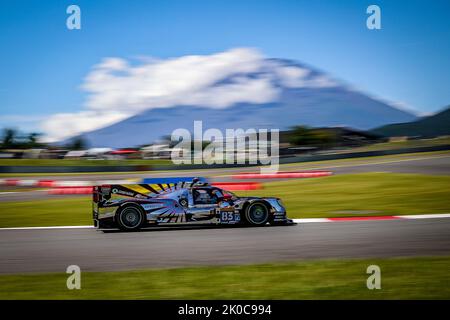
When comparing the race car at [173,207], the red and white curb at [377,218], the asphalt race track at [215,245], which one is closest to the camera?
the asphalt race track at [215,245]

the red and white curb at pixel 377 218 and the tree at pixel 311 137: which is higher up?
the tree at pixel 311 137

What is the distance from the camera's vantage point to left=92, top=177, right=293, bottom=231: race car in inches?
462

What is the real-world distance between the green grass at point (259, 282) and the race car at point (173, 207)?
406 centimetres

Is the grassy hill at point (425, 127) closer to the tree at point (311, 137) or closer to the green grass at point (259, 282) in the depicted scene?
the tree at point (311, 137)

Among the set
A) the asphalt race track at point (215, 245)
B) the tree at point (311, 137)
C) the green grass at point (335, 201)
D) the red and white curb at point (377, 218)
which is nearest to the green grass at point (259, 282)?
the asphalt race track at point (215, 245)

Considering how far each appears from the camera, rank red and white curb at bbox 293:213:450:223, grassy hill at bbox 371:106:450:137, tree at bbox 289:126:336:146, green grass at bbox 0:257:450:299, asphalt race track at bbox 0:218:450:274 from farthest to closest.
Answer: grassy hill at bbox 371:106:450:137 → tree at bbox 289:126:336:146 → red and white curb at bbox 293:213:450:223 → asphalt race track at bbox 0:218:450:274 → green grass at bbox 0:257:450:299

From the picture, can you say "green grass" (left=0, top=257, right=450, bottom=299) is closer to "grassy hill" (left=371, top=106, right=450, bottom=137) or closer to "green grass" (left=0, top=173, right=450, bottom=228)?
"green grass" (left=0, top=173, right=450, bottom=228)

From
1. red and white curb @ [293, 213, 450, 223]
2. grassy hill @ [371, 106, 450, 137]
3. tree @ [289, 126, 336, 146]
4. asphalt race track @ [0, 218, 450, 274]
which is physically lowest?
asphalt race track @ [0, 218, 450, 274]

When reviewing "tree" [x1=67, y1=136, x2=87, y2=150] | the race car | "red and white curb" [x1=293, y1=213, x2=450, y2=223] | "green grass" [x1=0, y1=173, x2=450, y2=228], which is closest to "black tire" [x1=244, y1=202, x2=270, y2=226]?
the race car

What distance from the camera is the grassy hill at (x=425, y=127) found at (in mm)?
102856

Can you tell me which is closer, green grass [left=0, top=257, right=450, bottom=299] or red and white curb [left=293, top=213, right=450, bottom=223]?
green grass [left=0, top=257, right=450, bottom=299]

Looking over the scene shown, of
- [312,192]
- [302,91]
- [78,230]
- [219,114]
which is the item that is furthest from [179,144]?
[219,114]
